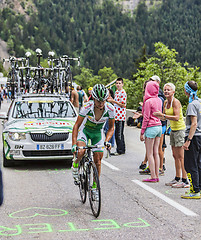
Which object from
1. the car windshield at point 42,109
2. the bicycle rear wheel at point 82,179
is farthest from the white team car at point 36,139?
the bicycle rear wheel at point 82,179

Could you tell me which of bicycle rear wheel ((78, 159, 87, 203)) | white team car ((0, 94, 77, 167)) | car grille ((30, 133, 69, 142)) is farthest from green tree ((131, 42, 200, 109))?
bicycle rear wheel ((78, 159, 87, 203))

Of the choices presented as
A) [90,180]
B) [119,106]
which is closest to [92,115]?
[90,180]

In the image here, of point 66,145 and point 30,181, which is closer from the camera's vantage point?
point 30,181

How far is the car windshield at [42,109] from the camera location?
10.4m

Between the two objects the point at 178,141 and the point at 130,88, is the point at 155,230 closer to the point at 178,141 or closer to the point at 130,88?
the point at 178,141

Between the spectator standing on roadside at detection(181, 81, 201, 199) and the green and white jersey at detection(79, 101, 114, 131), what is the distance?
4.15 feet

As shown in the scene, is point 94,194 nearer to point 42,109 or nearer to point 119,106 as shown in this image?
point 42,109

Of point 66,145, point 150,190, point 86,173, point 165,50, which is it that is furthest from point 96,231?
point 165,50

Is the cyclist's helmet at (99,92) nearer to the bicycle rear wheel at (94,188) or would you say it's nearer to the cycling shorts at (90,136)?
the cycling shorts at (90,136)

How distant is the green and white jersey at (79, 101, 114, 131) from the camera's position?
6.14 meters

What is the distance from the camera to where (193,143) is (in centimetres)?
674

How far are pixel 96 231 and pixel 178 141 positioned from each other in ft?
10.4

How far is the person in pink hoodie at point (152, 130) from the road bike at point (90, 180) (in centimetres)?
206

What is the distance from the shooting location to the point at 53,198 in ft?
22.4
